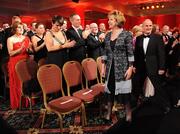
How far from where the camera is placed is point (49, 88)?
4160 millimetres

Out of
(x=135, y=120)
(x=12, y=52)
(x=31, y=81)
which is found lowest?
(x=135, y=120)

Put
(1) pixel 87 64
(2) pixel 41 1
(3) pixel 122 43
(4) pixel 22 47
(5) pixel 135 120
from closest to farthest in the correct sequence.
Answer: (3) pixel 122 43, (5) pixel 135 120, (1) pixel 87 64, (4) pixel 22 47, (2) pixel 41 1

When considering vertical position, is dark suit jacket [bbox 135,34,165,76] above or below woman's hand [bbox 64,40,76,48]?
below

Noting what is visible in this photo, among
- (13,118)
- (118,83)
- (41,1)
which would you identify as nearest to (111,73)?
(118,83)

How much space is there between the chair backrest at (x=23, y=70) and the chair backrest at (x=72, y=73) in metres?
0.72

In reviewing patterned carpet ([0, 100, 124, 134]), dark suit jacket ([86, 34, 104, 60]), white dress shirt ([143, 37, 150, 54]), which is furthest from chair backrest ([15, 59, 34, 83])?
white dress shirt ([143, 37, 150, 54])

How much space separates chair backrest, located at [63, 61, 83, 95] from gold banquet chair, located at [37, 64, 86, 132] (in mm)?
171

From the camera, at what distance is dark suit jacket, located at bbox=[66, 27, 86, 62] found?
17.0ft

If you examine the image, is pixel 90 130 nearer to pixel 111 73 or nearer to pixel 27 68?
pixel 111 73

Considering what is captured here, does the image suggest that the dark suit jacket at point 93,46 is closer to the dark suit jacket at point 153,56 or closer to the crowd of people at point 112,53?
the crowd of people at point 112,53

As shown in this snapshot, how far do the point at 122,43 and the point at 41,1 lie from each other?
43.3ft

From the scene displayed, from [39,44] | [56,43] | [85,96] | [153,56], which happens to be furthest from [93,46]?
[85,96]

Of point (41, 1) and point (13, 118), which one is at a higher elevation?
point (41, 1)

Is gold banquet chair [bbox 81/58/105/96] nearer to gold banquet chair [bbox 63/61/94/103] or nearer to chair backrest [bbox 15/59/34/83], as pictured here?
gold banquet chair [bbox 63/61/94/103]
